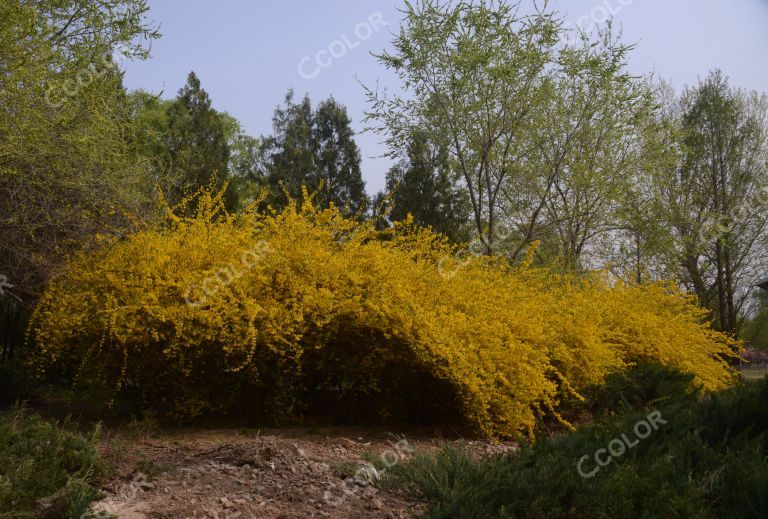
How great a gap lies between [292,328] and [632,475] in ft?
10.9

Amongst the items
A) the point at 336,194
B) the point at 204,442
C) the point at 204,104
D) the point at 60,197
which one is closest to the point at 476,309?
the point at 204,442

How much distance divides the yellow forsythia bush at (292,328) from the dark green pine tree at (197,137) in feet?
37.6

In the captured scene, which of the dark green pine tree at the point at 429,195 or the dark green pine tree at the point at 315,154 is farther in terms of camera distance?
the dark green pine tree at the point at 315,154

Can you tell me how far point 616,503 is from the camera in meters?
2.86

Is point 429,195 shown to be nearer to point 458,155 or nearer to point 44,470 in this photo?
point 458,155

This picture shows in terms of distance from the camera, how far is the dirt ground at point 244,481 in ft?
11.8

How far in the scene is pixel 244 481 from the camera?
404cm

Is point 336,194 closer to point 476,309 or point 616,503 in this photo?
point 476,309

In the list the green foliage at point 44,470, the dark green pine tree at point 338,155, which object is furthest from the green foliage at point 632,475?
the dark green pine tree at point 338,155

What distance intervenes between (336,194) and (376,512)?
2175cm

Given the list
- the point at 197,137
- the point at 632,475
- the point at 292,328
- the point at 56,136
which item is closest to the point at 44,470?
the point at 292,328

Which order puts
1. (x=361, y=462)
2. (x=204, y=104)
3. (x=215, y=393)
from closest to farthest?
(x=361, y=462) < (x=215, y=393) < (x=204, y=104)

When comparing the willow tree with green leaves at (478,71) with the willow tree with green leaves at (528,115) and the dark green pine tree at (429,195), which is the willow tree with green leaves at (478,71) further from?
the dark green pine tree at (429,195)

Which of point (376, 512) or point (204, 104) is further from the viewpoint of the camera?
point (204, 104)
